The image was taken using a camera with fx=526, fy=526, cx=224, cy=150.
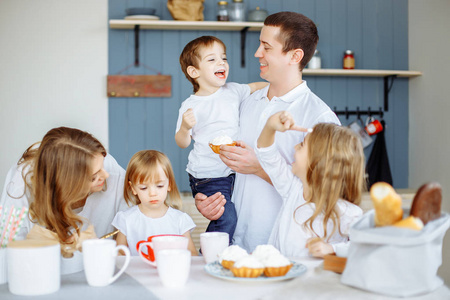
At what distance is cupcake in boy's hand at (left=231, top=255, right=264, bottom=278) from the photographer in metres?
1.06

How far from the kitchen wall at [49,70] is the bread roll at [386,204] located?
3110mm

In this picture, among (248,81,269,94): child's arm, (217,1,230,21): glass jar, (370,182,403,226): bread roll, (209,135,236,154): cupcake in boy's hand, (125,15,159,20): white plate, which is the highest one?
(217,1,230,21): glass jar

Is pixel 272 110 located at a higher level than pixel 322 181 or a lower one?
higher

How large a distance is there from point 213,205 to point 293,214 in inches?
21.7

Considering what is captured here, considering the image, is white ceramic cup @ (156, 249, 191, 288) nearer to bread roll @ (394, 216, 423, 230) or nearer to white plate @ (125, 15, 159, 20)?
bread roll @ (394, 216, 423, 230)

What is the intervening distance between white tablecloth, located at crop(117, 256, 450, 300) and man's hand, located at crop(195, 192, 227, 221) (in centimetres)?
88

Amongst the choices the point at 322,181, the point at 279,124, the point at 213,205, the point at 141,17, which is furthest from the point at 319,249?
the point at 141,17

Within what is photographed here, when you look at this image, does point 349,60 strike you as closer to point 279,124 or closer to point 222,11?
point 222,11

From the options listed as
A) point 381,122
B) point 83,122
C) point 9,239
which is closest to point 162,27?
point 83,122

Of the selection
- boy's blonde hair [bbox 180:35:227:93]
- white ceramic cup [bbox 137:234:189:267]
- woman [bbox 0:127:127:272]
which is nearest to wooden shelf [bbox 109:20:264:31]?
boy's blonde hair [bbox 180:35:227:93]

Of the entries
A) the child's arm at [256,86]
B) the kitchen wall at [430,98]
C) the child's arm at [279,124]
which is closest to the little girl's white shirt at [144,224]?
the child's arm at [279,124]

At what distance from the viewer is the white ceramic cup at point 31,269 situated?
1025 mm

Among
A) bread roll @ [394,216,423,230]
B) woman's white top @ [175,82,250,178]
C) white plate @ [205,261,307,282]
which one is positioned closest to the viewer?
bread roll @ [394,216,423,230]

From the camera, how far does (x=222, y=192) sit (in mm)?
2193
